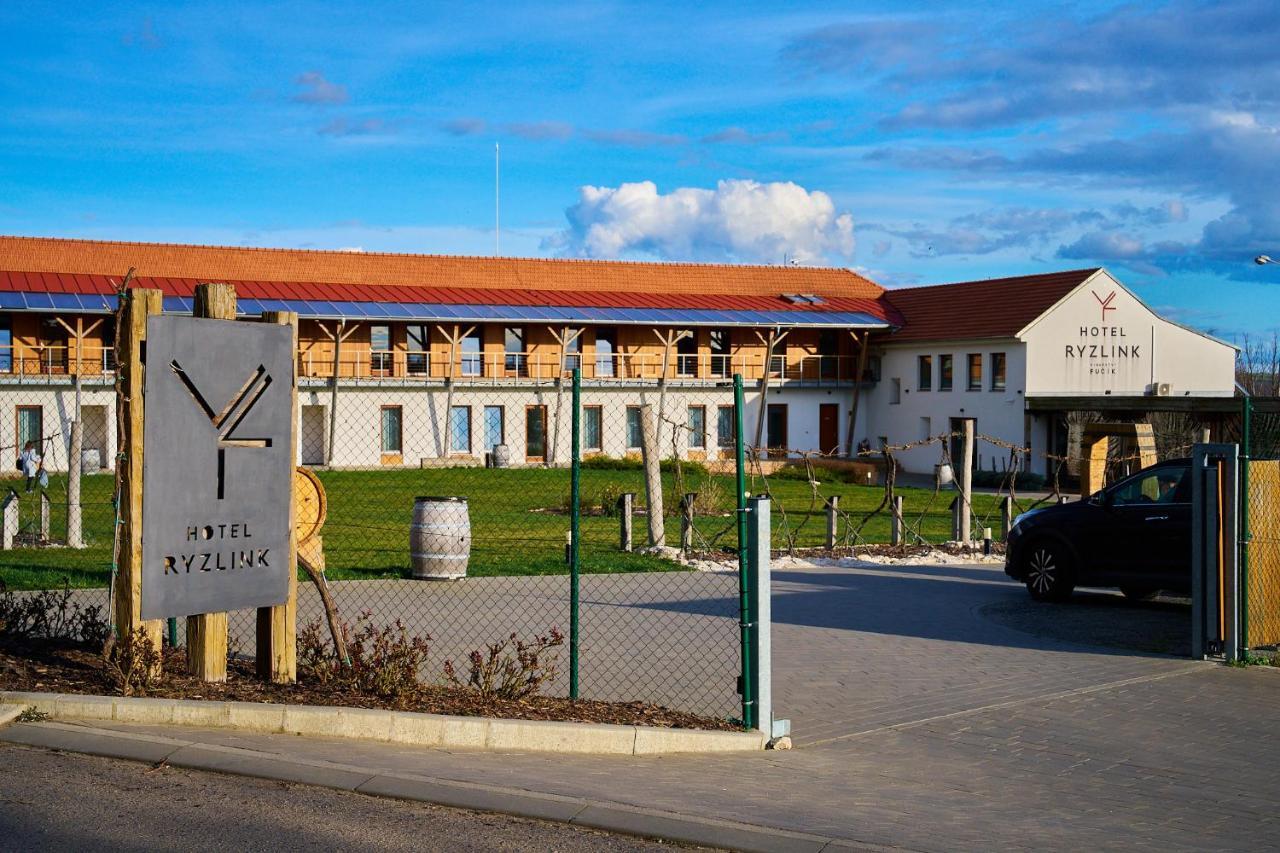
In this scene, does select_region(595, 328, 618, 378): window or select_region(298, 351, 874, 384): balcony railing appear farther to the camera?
select_region(595, 328, 618, 378): window

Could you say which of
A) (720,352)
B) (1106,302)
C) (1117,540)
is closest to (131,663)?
(1117,540)

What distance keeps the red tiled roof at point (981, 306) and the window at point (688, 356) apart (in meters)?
8.61

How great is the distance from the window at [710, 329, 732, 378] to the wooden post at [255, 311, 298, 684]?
49.5 m

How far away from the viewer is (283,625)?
888cm

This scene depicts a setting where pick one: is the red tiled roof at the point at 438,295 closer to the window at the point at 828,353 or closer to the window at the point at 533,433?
the window at the point at 828,353

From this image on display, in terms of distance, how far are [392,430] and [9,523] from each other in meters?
31.8

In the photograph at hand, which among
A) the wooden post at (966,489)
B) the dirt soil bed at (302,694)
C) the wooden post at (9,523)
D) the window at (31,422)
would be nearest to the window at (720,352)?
the window at (31,422)

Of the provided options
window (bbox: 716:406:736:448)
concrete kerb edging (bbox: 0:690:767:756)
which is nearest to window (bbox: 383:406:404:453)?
window (bbox: 716:406:736:448)

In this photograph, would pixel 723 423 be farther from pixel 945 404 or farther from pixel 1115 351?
pixel 1115 351

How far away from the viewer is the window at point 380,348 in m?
52.2

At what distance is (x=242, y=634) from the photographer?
1193cm

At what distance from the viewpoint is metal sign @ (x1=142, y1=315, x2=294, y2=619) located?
7.97m

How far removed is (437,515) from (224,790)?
34.8ft

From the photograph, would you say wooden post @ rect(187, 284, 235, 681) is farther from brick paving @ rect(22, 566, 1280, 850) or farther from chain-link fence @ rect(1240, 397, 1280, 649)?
chain-link fence @ rect(1240, 397, 1280, 649)
